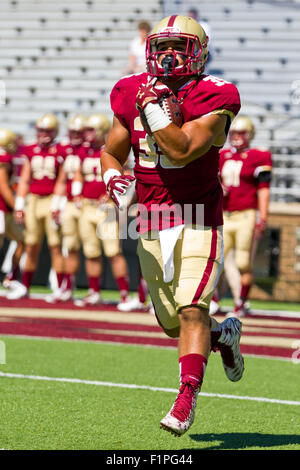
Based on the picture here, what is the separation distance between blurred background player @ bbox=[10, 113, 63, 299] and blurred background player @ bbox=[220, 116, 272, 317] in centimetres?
195

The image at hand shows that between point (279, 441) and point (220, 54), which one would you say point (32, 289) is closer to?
point (220, 54)

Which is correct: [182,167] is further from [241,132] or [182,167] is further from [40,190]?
[40,190]

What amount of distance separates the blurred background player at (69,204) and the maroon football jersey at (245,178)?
5.25ft

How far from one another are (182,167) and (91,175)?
17.9 ft

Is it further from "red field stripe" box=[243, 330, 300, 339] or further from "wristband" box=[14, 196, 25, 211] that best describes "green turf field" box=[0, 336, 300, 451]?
"wristband" box=[14, 196, 25, 211]

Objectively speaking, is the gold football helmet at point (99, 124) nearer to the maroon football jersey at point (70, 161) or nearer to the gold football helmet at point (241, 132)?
the maroon football jersey at point (70, 161)

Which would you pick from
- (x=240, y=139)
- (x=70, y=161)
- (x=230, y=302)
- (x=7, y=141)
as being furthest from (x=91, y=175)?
(x=230, y=302)

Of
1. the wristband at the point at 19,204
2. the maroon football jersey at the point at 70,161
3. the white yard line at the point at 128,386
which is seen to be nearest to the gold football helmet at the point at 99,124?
the maroon football jersey at the point at 70,161

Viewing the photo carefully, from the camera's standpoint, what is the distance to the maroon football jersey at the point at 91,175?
868cm

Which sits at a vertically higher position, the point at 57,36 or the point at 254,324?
the point at 57,36

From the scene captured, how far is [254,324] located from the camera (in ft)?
25.1

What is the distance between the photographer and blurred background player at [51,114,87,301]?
29.0ft

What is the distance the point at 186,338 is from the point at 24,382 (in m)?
1.44
